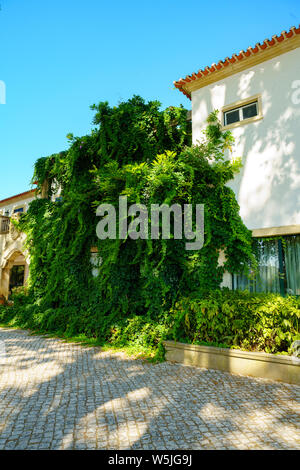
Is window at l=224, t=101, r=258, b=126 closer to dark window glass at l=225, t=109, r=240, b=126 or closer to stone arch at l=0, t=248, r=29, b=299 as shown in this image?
dark window glass at l=225, t=109, r=240, b=126

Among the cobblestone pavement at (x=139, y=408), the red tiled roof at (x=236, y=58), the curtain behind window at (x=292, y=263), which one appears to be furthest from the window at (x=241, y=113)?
the cobblestone pavement at (x=139, y=408)

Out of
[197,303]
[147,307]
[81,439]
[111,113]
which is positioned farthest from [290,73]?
[81,439]

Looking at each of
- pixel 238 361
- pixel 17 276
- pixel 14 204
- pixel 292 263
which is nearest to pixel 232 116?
pixel 292 263

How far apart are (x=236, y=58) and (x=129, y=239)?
6.45 meters

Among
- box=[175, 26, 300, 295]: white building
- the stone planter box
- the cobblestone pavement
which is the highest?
box=[175, 26, 300, 295]: white building

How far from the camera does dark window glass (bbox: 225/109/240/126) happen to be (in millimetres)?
8389

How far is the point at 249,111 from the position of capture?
→ 820 cm

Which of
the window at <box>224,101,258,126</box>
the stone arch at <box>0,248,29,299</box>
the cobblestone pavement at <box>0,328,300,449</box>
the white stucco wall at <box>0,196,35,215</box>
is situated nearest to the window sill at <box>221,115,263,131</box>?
the window at <box>224,101,258,126</box>

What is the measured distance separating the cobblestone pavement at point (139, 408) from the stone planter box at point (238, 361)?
0.20m

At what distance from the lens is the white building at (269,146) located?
710cm

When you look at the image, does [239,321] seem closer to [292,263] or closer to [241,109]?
[292,263]

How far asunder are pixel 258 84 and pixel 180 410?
8.67 m

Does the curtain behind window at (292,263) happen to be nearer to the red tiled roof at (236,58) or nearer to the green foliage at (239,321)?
the green foliage at (239,321)

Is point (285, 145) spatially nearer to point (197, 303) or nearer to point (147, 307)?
point (197, 303)
